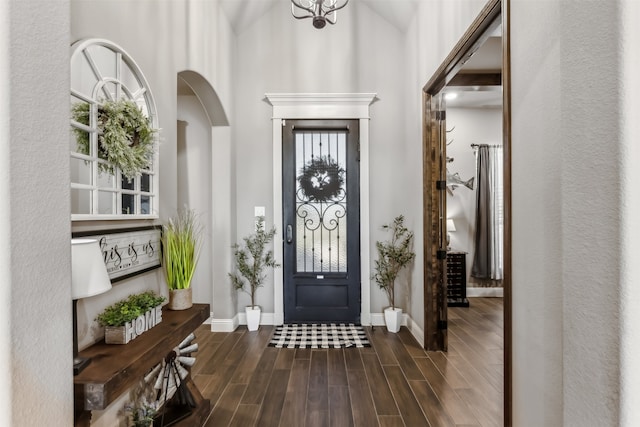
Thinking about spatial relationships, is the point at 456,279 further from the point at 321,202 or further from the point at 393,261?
the point at 321,202

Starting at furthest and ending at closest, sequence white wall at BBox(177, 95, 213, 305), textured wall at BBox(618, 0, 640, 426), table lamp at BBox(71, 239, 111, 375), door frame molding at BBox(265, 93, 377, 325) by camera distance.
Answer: white wall at BBox(177, 95, 213, 305), door frame molding at BBox(265, 93, 377, 325), table lamp at BBox(71, 239, 111, 375), textured wall at BBox(618, 0, 640, 426)

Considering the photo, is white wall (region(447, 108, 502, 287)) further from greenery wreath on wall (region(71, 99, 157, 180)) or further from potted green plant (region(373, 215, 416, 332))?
greenery wreath on wall (region(71, 99, 157, 180))

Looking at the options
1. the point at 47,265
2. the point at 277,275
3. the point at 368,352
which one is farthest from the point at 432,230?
the point at 47,265

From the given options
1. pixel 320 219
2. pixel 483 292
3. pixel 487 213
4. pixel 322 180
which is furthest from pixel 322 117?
pixel 483 292

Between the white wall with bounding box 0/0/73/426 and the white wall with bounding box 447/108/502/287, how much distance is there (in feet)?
16.4

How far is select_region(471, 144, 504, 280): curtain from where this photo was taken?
16.4 ft

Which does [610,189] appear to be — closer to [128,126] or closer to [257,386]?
[128,126]

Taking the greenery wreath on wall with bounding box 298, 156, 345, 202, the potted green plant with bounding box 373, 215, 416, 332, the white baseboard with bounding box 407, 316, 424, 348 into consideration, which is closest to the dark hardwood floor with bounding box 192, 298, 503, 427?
the white baseboard with bounding box 407, 316, 424, 348

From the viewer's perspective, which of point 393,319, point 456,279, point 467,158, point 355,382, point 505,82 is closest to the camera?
point 505,82

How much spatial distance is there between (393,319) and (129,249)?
2691mm

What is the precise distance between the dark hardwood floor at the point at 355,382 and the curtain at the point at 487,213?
1.72 metres

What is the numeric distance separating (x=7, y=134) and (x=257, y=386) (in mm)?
2198

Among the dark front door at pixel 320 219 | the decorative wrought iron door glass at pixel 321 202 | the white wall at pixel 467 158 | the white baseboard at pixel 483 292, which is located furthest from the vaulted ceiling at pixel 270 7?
the white baseboard at pixel 483 292

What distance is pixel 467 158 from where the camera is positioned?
5.16 meters
